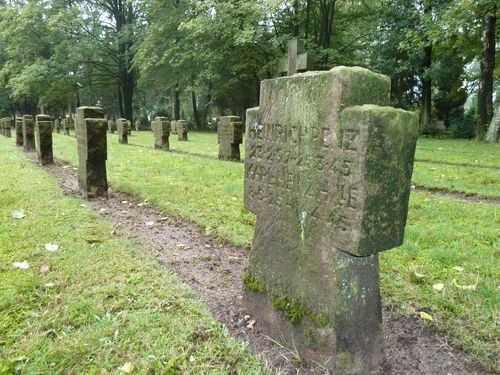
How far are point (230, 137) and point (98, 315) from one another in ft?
29.8

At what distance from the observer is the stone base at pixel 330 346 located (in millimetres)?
2328

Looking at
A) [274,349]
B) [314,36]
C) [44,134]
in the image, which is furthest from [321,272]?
[314,36]

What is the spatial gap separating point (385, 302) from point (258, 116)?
1.81 m

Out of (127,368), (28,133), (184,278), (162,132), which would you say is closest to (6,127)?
(28,133)

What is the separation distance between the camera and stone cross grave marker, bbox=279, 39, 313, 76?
10.1ft

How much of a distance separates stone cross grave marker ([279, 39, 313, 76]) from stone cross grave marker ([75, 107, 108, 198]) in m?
4.02

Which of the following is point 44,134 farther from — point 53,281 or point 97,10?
point 97,10

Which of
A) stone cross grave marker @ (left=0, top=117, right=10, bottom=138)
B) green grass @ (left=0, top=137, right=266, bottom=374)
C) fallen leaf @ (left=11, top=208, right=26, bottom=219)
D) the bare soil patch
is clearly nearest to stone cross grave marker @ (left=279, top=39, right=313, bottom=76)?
green grass @ (left=0, top=137, right=266, bottom=374)

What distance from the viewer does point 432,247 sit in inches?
164

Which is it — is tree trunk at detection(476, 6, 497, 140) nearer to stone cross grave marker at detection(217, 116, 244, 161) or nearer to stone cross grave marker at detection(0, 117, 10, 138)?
stone cross grave marker at detection(217, 116, 244, 161)

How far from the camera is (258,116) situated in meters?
2.88

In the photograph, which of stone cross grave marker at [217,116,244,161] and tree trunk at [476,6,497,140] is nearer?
stone cross grave marker at [217,116,244,161]

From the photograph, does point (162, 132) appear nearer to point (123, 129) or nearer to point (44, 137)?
point (123, 129)

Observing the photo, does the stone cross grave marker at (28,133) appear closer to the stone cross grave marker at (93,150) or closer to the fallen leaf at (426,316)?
the stone cross grave marker at (93,150)
